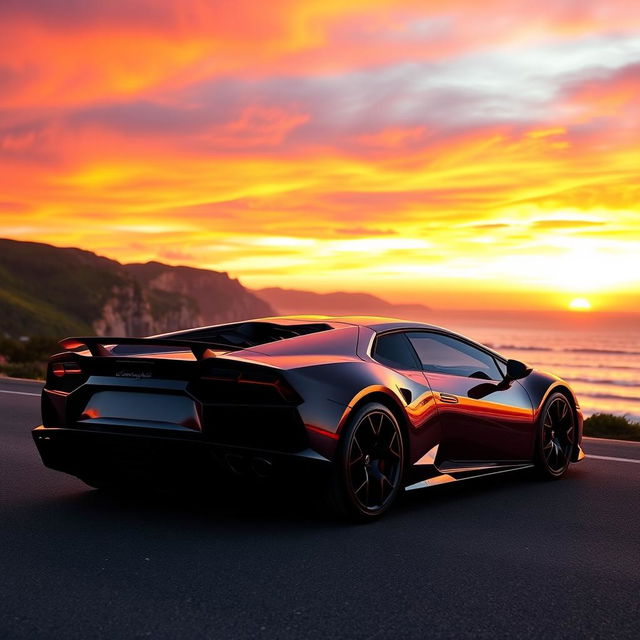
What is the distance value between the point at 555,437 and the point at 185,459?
3.57 m

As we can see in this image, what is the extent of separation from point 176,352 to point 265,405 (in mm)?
821

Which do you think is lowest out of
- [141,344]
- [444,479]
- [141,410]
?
[444,479]

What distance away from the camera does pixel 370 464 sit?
5.70 m

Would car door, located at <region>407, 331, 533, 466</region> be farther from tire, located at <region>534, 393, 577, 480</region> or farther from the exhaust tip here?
the exhaust tip

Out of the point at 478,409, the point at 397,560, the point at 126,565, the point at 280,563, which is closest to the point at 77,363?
the point at 126,565

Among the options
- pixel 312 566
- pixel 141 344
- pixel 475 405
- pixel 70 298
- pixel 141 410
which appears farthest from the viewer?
pixel 70 298

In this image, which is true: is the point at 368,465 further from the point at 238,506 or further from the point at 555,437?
the point at 555,437

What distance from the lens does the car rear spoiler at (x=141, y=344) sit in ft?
17.6

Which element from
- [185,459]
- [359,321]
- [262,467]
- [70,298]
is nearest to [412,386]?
[359,321]

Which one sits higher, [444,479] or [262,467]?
[262,467]

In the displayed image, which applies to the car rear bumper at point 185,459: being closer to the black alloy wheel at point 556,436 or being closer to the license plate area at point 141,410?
the license plate area at point 141,410

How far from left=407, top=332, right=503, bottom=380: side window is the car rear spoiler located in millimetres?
1684

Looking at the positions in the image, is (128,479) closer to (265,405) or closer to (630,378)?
(265,405)

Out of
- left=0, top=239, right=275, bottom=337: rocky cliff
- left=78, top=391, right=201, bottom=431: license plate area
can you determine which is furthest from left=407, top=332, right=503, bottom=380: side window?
left=0, top=239, right=275, bottom=337: rocky cliff
